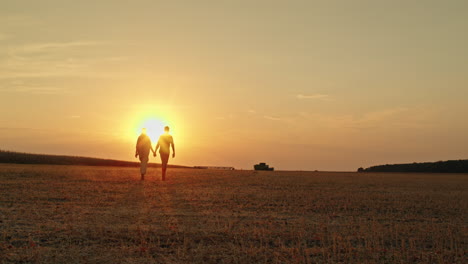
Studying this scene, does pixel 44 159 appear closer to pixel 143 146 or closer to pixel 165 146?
pixel 143 146

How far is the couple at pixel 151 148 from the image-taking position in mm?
24281

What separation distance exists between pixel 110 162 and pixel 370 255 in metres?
52.3

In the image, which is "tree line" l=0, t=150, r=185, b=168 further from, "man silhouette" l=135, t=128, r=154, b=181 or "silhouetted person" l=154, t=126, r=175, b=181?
"silhouetted person" l=154, t=126, r=175, b=181

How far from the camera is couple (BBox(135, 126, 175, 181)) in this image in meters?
24.3

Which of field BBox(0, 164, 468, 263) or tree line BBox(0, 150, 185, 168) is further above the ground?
tree line BBox(0, 150, 185, 168)

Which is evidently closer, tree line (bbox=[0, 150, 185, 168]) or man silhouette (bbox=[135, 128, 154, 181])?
man silhouette (bbox=[135, 128, 154, 181])

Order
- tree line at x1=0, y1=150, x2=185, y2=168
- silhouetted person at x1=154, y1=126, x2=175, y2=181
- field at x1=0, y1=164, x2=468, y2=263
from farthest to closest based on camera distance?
tree line at x1=0, y1=150, x2=185, y2=168, silhouetted person at x1=154, y1=126, x2=175, y2=181, field at x1=0, y1=164, x2=468, y2=263

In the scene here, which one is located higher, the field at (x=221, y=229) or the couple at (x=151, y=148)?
the couple at (x=151, y=148)

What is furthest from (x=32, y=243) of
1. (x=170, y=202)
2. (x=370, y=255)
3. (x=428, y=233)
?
(x=428, y=233)

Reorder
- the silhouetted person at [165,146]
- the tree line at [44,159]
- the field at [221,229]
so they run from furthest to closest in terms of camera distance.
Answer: the tree line at [44,159], the silhouetted person at [165,146], the field at [221,229]

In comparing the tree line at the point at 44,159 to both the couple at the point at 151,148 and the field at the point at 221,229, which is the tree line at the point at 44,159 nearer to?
the couple at the point at 151,148

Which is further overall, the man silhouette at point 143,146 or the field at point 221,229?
the man silhouette at point 143,146

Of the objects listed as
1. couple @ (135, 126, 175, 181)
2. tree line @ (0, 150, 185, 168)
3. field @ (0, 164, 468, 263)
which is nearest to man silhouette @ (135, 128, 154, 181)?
couple @ (135, 126, 175, 181)

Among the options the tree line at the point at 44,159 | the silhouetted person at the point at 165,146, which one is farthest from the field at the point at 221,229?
the tree line at the point at 44,159
